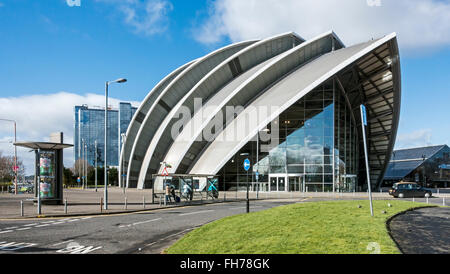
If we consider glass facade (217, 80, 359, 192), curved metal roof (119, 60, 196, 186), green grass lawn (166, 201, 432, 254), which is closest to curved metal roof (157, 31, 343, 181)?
glass facade (217, 80, 359, 192)

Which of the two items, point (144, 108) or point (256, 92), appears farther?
point (144, 108)

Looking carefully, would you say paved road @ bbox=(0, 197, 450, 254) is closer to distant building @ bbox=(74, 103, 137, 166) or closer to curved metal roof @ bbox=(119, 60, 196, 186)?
curved metal roof @ bbox=(119, 60, 196, 186)

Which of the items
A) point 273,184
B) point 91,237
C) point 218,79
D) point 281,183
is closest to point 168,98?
point 218,79

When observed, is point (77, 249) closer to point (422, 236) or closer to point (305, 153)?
point (422, 236)

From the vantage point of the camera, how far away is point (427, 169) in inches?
3012

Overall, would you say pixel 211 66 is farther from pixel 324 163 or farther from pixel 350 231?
pixel 350 231

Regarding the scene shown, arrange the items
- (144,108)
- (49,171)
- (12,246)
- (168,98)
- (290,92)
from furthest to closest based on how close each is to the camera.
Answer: (144,108) < (168,98) < (290,92) < (49,171) < (12,246)

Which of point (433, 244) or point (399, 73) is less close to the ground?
point (399, 73)

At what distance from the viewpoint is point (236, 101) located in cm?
4434

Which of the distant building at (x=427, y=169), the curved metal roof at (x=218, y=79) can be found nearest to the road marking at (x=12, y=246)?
the curved metal roof at (x=218, y=79)

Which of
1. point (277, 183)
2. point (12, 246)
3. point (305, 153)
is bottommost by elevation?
point (277, 183)

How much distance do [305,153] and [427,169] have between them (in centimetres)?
5127
